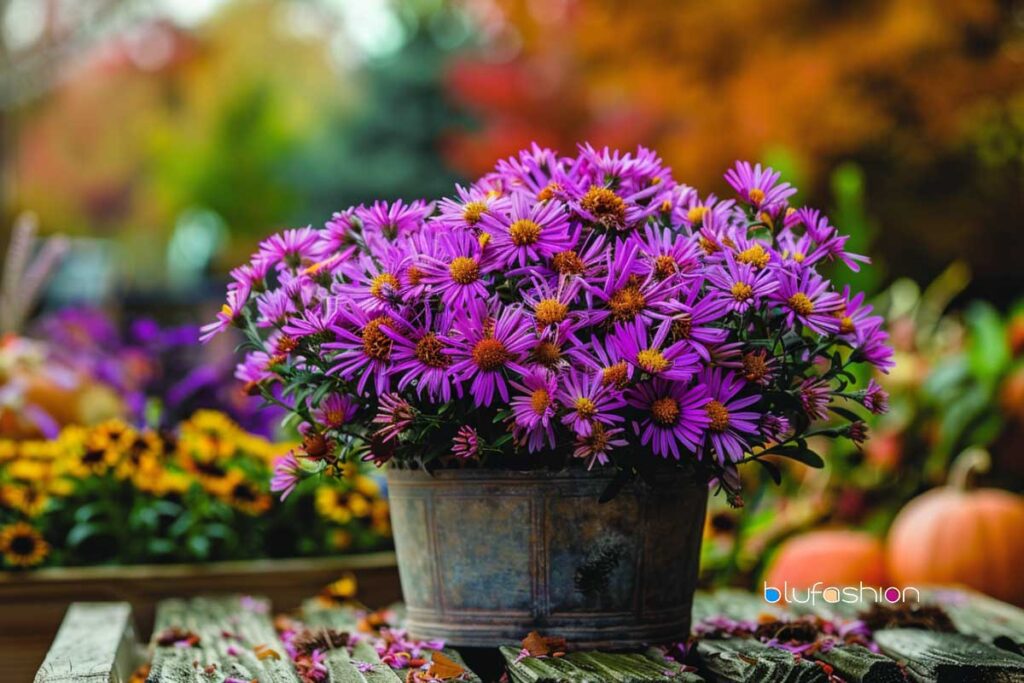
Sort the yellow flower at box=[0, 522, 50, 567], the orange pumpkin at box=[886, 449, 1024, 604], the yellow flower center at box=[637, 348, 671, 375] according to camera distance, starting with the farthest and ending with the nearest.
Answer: the orange pumpkin at box=[886, 449, 1024, 604]
the yellow flower at box=[0, 522, 50, 567]
the yellow flower center at box=[637, 348, 671, 375]

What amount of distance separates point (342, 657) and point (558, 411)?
1.82 ft

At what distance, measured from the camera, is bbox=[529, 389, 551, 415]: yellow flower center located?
168cm

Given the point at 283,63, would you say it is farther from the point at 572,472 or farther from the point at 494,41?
the point at 572,472

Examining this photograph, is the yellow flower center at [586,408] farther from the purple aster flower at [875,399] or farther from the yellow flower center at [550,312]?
the purple aster flower at [875,399]

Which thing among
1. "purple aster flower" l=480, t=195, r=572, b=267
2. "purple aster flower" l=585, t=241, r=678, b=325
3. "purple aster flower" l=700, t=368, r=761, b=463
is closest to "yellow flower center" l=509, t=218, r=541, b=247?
"purple aster flower" l=480, t=195, r=572, b=267

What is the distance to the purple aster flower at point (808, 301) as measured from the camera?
1821 millimetres

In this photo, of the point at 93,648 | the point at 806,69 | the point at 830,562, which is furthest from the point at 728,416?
the point at 806,69

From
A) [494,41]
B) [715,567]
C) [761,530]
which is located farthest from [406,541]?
[494,41]

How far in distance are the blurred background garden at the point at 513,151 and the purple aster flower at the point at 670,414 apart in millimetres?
820

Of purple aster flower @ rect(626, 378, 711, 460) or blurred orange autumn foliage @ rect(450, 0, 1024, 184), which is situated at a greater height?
blurred orange autumn foliage @ rect(450, 0, 1024, 184)

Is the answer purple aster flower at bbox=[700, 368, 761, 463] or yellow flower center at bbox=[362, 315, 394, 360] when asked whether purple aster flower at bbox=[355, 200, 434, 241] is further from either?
purple aster flower at bbox=[700, 368, 761, 463]

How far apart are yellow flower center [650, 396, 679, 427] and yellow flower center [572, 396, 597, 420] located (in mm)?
96

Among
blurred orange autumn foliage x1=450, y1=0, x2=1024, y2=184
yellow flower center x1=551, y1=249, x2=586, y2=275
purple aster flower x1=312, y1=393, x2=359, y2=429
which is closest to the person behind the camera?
yellow flower center x1=551, y1=249, x2=586, y2=275

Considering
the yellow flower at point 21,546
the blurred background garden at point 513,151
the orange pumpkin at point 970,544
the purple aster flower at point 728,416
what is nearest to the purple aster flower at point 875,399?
the purple aster flower at point 728,416
